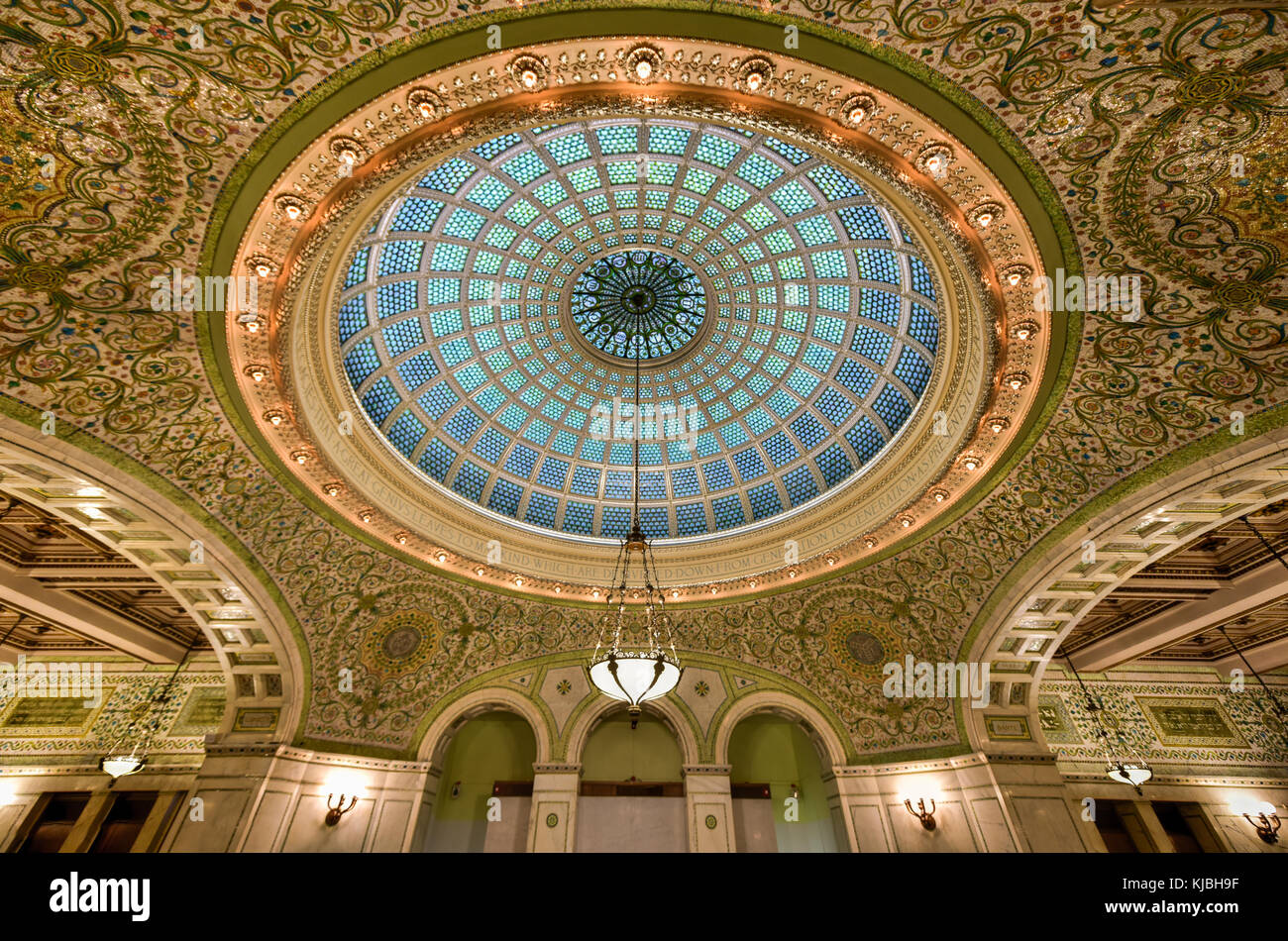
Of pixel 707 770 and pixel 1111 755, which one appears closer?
pixel 707 770

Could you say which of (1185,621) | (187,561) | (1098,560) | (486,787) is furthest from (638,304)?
(1185,621)

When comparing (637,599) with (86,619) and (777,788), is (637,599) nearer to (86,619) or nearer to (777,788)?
(777,788)

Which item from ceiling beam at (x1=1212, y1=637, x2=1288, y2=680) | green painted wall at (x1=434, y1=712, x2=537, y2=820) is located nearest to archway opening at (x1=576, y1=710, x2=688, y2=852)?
green painted wall at (x1=434, y1=712, x2=537, y2=820)

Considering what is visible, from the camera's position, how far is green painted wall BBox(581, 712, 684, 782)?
42.9ft

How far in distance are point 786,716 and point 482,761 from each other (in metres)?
7.03

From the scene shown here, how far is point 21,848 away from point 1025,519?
19483 mm

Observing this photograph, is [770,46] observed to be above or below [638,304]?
below

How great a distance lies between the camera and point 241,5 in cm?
427

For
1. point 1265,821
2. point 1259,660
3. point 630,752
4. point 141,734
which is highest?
point 1259,660

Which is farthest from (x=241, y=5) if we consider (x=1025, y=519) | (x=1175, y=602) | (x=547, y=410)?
(x=1175, y=602)

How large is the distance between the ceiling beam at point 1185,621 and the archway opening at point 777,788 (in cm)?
704

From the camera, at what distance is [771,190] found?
9.55 m

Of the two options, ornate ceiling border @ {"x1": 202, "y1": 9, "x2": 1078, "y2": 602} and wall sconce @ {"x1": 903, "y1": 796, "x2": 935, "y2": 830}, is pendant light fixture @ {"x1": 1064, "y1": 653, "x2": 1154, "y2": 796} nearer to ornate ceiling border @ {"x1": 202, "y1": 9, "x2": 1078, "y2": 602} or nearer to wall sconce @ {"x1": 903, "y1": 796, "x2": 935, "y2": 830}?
wall sconce @ {"x1": 903, "y1": 796, "x2": 935, "y2": 830}
